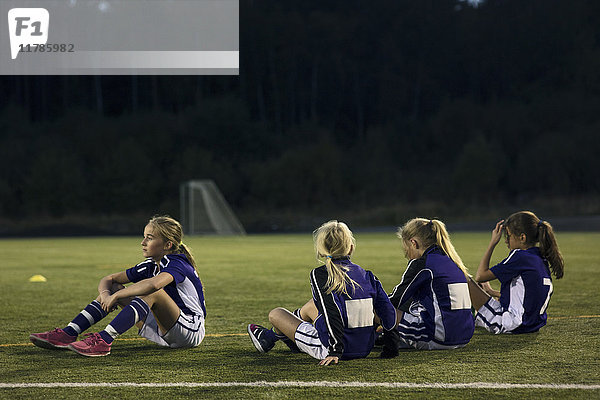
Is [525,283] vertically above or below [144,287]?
below

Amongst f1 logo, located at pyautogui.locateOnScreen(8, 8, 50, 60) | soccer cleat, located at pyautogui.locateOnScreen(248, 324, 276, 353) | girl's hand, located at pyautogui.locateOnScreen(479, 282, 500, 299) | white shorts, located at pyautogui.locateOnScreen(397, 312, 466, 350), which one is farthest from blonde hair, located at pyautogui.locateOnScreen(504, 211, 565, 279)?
f1 logo, located at pyautogui.locateOnScreen(8, 8, 50, 60)

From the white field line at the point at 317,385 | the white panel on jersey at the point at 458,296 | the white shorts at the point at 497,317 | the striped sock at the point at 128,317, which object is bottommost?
the white shorts at the point at 497,317

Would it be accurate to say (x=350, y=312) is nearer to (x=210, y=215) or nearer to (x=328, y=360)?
(x=328, y=360)

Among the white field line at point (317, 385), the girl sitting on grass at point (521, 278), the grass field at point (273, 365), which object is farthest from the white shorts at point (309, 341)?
the girl sitting on grass at point (521, 278)

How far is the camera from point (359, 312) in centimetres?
505

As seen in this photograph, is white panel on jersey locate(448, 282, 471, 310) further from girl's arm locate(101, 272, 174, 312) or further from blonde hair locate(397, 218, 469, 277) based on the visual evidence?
girl's arm locate(101, 272, 174, 312)

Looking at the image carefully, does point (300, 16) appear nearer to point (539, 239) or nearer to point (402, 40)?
point (402, 40)

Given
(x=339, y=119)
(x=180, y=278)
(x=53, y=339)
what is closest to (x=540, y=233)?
(x=180, y=278)

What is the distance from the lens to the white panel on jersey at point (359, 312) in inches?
198

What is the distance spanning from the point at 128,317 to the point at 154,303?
232mm

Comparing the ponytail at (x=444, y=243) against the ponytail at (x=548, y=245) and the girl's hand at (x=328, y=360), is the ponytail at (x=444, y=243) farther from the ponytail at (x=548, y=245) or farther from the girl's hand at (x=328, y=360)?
the girl's hand at (x=328, y=360)

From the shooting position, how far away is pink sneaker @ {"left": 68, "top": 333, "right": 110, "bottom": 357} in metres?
5.43

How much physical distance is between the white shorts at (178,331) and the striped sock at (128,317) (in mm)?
323

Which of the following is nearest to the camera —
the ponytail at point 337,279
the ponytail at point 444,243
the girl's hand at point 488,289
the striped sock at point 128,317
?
the ponytail at point 337,279
